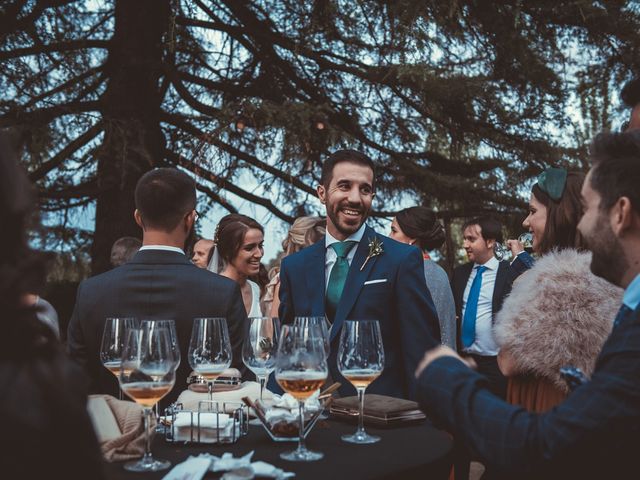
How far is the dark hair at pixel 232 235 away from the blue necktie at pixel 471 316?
2214 mm

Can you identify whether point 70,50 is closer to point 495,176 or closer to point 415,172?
point 415,172

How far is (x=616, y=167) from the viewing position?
1.99 meters

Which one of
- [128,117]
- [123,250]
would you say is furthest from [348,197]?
[128,117]

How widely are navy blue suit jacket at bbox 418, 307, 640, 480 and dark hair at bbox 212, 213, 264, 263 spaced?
157 inches

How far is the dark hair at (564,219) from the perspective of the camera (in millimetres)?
3049

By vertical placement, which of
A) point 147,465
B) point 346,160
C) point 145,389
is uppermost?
point 346,160

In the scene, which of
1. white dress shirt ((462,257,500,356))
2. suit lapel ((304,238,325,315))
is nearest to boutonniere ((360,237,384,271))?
suit lapel ((304,238,325,315))

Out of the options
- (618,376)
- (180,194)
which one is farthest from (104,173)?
(618,376)

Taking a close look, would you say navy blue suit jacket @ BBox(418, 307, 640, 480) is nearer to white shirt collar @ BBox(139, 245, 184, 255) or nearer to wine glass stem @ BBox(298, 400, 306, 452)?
wine glass stem @ BBox(298, 400, 306, 452)

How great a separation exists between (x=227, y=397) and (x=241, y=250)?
3311 mm

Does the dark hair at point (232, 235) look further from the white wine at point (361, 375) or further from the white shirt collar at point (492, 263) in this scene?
the white wine at point (361, 375)

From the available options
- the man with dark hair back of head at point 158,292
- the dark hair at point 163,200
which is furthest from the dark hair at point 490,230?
the dark hair at point 163,200

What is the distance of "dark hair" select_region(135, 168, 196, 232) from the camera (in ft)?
10.1

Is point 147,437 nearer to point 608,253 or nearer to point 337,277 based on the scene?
point 608,253
